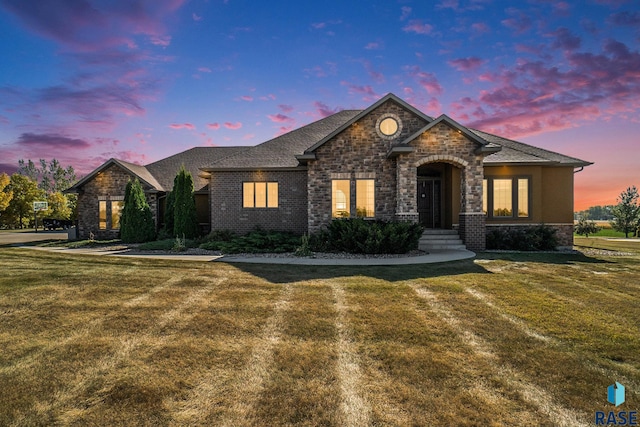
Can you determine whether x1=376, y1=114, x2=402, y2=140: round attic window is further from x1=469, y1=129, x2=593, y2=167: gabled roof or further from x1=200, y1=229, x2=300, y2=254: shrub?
x1=200, y1=229, x2=300, y2=254: shrub

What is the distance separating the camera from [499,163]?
48.2 ft

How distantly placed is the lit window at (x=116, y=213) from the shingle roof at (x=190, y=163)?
2720 mm

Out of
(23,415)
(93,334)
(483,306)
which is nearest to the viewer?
(23,415)

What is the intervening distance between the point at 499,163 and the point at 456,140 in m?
3.16

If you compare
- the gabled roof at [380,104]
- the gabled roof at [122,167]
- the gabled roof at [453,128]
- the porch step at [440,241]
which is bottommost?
the porch step at [440,241]

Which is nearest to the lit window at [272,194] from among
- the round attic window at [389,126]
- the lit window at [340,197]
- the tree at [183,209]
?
the lit window at [340,197]

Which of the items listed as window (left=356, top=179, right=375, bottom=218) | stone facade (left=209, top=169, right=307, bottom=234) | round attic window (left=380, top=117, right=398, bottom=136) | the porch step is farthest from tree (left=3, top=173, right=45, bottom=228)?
the porch step

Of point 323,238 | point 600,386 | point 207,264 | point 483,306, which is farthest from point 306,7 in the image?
point 600,386

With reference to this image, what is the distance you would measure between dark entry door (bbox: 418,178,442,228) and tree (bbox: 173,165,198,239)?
12.7m

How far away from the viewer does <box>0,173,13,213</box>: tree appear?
1452 inches

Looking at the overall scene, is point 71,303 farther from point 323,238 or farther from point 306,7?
point 306,7

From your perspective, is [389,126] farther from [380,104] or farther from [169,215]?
[169,215]

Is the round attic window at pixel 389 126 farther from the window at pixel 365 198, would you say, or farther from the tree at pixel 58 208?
the tree at pixel 58 208

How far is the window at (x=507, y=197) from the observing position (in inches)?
594
